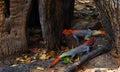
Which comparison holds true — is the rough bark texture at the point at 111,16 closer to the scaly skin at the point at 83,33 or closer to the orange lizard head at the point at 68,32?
the scaly skin at the point at 83,33

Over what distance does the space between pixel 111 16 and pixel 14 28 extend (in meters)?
1.88

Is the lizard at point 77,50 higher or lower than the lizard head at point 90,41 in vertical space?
lower

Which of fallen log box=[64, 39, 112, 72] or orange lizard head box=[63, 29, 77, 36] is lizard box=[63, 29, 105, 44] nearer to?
orange lizard head box=[63, 29, 77, 36]

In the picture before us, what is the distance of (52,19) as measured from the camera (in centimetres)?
604

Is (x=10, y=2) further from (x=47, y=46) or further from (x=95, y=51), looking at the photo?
(x=95, y=51)

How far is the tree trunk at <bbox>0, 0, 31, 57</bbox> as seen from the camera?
584cm

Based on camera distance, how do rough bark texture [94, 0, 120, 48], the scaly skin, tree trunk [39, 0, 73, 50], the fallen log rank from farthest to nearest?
the scaly skin < tree trunk [39, 0, 73, 50] < the fallen log < rough bark texture [94, 0, 120, 48]

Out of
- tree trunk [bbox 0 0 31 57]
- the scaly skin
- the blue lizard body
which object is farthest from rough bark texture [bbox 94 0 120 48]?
tree trunk [bbox 0 0 31 57]

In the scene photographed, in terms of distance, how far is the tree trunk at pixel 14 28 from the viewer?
584cm

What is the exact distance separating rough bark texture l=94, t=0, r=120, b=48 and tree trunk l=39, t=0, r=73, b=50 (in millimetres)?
948

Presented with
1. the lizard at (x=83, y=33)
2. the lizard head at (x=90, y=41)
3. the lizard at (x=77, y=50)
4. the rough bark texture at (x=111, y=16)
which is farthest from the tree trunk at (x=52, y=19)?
the rough bark texture at (x=111, y=16)

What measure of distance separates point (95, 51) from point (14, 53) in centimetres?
149

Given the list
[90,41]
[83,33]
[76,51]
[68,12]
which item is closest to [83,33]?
[83,33]

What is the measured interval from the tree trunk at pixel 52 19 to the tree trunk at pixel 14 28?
1.01 ft
